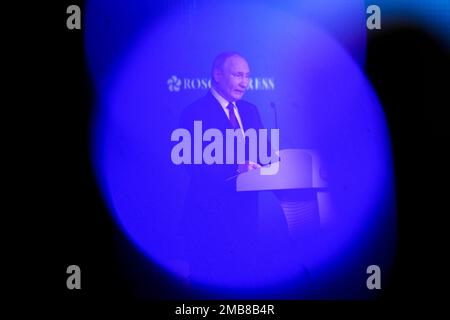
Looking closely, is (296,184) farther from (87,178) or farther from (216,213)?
(87,178)

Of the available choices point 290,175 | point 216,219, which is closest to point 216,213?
point 216,219

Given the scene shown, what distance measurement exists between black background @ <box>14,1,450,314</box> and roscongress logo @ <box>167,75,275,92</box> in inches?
10.5

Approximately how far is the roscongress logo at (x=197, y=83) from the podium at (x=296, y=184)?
222 mm

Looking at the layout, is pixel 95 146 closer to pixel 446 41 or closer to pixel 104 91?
pixel 104 91

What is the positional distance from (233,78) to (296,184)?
41 centimetres

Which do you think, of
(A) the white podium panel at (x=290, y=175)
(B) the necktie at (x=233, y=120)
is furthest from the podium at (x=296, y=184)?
(B) the necktie at (x=233, y=120)

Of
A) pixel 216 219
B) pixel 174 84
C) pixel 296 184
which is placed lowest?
pixel 216 219

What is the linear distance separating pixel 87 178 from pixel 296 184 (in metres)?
0.68

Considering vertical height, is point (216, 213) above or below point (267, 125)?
below

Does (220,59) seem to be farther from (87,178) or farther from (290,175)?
(87,178)

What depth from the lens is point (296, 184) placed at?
1.87 metres

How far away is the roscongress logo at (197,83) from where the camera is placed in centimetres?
187
